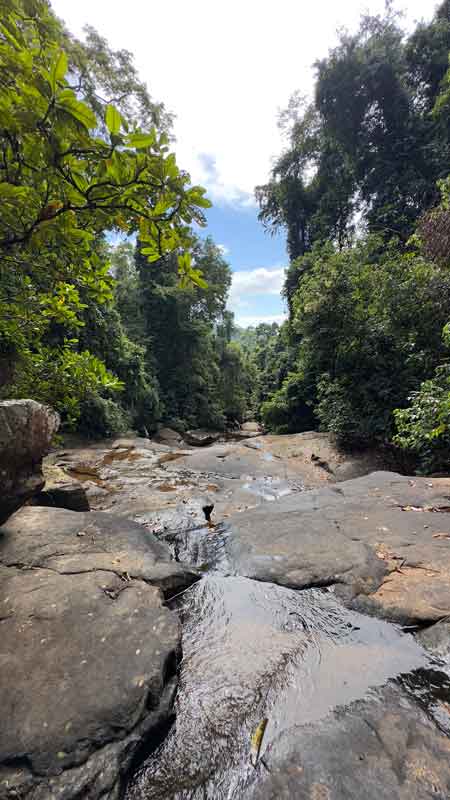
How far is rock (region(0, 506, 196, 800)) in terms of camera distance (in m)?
1.25

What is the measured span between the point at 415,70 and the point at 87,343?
21.7m

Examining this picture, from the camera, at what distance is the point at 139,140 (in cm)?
107

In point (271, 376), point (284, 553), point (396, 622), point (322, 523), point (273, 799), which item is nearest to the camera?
point (273, 799)

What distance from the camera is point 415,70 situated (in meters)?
15.7

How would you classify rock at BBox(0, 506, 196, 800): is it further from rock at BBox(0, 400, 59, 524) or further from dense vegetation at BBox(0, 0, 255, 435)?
dense vegetation at BBox(0, 0, 255, 435)

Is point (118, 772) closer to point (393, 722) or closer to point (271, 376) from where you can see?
point (393, 722)

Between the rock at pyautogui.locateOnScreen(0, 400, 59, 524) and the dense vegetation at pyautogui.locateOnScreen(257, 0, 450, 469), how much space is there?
184 inches

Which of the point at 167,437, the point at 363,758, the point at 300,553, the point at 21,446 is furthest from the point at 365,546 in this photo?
the point at 167,437

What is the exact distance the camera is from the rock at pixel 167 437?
15.8 meters

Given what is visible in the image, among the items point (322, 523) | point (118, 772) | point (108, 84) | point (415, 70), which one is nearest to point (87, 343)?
point (108, 84)

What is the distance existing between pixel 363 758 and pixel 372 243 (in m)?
13.2

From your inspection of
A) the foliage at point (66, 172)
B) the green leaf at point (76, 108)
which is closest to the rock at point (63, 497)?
the foliage at point (66, 172)

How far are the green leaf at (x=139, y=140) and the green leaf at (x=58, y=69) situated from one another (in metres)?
0.23

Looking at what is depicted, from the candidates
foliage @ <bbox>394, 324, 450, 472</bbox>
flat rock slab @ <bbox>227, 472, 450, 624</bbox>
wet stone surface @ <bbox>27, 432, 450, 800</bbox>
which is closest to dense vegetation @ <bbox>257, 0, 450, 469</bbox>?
foliage @ <bbox>394, 324, 450, 472</bbox>
